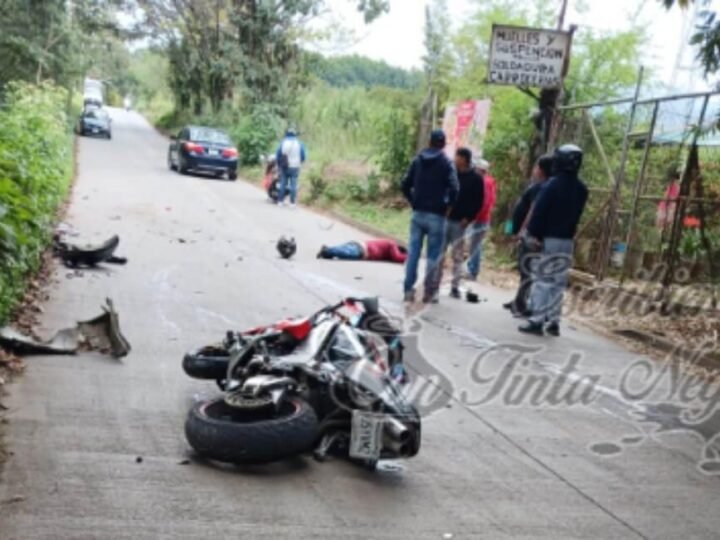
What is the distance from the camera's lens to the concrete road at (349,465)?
3.74m

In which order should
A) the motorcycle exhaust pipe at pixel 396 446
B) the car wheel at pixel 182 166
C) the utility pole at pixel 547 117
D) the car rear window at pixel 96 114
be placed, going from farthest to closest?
the car rear window at pixel 96 114 → the car wheel at pixel 182 166 → the utility pole at pixel 547 117 → the motorcycle exhaust pipe at pixel 396 446

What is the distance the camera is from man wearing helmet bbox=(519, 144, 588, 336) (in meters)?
8.59

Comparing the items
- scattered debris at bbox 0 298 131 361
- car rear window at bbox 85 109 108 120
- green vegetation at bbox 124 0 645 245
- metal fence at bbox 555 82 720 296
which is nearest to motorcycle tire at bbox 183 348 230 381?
scattered debris at bbox 0 298 131 361

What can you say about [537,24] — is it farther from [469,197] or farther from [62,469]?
[62,469]

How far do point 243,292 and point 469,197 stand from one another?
320 cm

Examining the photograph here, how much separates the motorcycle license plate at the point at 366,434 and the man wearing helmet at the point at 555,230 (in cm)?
491

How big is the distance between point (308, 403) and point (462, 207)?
249 inches

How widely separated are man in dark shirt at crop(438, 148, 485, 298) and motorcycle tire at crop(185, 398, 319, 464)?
250 inches

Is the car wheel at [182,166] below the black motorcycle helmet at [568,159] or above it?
below

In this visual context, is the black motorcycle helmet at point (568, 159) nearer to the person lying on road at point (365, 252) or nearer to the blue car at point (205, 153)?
the person lying on road at point (365, 252)

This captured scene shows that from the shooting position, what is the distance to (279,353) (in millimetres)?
4828

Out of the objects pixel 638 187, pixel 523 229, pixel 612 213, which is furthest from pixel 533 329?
pixel 612 213

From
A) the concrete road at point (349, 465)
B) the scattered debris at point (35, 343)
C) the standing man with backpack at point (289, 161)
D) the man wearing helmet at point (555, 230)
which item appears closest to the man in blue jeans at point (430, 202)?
the concrete road at point (349, 465)

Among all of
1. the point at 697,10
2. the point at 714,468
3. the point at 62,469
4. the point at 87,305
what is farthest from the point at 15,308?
the point at 697,10
